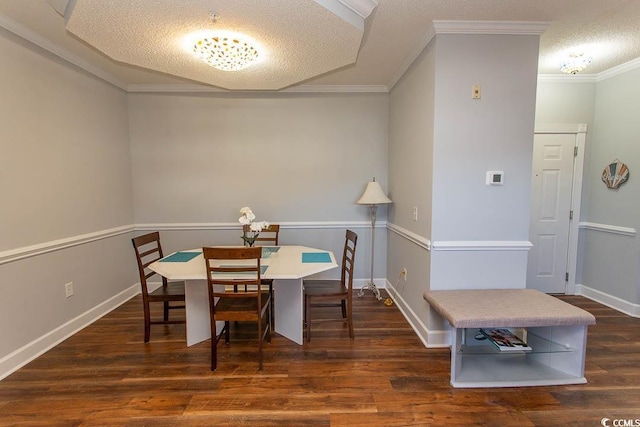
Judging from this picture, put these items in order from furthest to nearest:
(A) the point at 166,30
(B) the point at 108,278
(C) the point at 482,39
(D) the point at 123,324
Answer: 1. (B) the point at 108,278
2. (D) the point at 123,324
3. (C) the point at 482,39
4. (A) the point at 166,30

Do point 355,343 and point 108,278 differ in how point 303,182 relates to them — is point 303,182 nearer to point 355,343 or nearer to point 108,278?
point 355,343

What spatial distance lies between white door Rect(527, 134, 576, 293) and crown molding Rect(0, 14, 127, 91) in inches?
189

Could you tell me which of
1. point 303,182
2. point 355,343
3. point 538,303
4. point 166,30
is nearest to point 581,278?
point 538,303

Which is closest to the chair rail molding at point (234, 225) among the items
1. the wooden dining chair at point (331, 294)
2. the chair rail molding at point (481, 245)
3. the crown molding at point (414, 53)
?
the wooden dining chair at point (331, 294)

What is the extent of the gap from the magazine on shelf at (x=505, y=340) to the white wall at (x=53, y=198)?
354 cm

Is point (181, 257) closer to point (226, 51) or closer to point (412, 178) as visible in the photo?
point (226, 51)

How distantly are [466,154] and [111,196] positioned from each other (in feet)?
11.9

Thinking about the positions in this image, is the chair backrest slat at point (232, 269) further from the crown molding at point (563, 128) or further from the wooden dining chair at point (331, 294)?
the crown molding at point (563, 128)

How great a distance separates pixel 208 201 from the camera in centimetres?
372

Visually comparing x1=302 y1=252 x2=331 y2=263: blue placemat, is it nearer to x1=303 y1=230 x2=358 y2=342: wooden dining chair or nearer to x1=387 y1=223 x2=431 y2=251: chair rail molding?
x1=303 y1=230 x2=358 y2=342: wooden dining chair

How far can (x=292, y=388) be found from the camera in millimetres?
1971

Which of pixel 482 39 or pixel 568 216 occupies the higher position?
pixel 482 39

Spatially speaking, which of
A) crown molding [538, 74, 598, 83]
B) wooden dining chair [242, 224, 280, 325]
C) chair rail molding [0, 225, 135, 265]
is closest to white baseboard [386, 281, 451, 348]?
wooden dining chair [242, 224, 280, 325]

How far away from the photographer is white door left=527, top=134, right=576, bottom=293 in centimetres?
339
